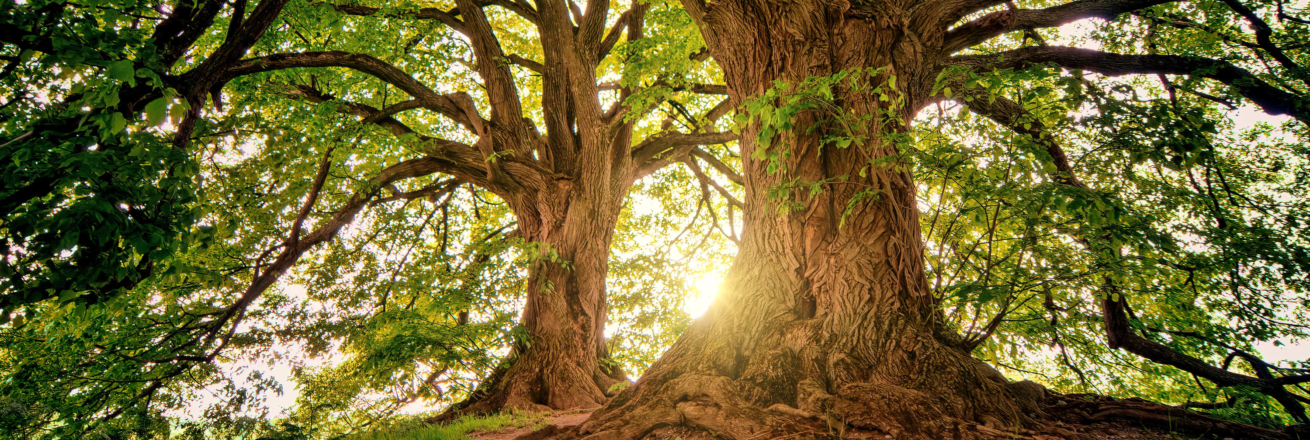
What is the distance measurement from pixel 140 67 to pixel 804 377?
3.32 m

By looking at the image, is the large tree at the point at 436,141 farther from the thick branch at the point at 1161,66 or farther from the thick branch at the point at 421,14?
the thick branch at the point at 1161,66

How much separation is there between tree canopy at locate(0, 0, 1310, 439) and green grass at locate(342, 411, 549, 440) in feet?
1.26

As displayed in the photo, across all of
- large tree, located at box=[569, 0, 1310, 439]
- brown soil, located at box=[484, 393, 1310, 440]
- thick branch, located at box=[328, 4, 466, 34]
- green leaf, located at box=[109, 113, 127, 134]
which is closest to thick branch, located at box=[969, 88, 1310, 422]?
large tree, located at box=[569, 0, 1310, 439]

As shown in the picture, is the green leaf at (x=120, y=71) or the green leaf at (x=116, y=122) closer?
the green leaf at (x=120, y=71)

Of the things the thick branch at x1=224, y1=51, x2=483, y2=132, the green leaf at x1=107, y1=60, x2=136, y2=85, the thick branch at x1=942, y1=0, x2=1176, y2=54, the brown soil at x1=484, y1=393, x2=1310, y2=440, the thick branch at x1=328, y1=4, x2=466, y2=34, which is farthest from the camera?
the thick branch at x1=328, y1=4, x2=466, y2=34

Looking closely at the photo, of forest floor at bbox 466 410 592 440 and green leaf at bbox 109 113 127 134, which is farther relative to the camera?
forest floor at bbox 466 410 592 440

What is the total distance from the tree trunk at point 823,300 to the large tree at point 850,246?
0.01 metres

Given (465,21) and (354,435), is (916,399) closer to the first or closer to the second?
(354,435)

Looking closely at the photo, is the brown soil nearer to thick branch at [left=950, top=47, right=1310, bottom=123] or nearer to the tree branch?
thick branch at [left=950, top=47, right=1310, bottom=123]

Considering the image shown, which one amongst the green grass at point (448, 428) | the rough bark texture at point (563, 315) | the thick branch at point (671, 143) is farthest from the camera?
the thick branch at point (671, 143)

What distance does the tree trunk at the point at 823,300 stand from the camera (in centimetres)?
243

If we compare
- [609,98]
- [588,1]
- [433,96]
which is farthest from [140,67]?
[609,98]

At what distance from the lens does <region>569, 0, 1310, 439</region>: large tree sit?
2.45 meters

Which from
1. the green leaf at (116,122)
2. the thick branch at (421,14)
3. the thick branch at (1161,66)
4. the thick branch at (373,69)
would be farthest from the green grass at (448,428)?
the thick branch at (421,14)
